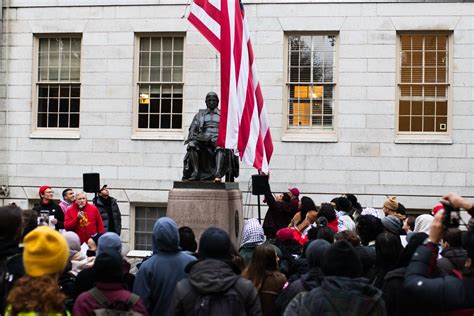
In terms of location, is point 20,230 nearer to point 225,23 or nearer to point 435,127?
point 225,23

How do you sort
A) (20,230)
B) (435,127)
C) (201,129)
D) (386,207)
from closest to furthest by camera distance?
(20,230)
(386,207)
(201,129)
(435,127)

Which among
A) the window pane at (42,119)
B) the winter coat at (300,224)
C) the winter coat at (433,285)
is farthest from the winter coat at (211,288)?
the window pane at (42,119)

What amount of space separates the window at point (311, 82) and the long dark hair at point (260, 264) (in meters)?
12.3

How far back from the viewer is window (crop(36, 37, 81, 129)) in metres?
19.5

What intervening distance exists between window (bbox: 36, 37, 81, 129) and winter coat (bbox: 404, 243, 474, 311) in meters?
15.8

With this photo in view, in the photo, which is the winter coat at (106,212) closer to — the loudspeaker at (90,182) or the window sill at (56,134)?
the loudspeaker at (90,182)

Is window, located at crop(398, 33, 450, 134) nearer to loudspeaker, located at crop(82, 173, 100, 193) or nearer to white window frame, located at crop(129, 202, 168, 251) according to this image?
white window frame, located at crop(129, 202, 168, 251)

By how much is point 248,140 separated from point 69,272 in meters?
5.53

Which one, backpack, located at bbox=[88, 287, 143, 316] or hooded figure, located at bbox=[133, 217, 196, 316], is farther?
hooded figure, located at bbox=[133, 217, 196, 316]

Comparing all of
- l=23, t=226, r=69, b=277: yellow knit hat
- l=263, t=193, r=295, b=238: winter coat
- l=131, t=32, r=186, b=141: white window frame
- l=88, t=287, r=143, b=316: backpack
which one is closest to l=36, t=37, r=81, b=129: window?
l=131, t=32, r=186, b=141: white window frame

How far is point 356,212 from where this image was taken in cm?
1422

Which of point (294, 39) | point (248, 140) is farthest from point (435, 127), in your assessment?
point (248, 140)

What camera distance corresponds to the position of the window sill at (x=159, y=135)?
1880cm

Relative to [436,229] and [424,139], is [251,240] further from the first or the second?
[424,139]
